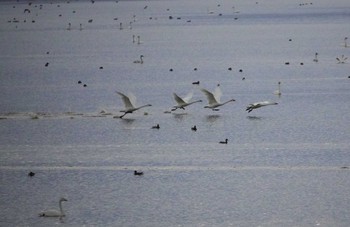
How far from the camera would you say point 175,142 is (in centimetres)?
4647

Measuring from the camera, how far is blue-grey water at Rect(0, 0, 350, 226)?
112 feet

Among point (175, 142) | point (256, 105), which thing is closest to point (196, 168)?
point (175, 142)

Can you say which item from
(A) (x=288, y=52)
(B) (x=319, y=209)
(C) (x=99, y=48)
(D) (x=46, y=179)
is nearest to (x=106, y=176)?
(D) (x=46, y=179)

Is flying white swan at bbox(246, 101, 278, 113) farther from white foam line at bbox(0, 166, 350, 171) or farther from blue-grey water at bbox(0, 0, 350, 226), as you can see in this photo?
white foam line at bbox(0, 166, 350, 171)

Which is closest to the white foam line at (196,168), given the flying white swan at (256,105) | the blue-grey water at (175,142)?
the blue-grey water at (175,142)

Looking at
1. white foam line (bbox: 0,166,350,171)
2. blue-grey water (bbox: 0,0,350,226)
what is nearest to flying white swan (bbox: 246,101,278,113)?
blue-grey water (bbox: 0,0,350,226)

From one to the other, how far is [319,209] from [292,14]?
477ft

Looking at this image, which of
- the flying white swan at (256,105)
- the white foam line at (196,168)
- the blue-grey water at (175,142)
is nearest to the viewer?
the blue-grey water at (175,142)

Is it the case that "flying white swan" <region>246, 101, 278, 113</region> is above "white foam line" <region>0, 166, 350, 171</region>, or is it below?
above

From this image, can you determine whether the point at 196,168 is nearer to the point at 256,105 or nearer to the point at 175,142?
the point at 175,142

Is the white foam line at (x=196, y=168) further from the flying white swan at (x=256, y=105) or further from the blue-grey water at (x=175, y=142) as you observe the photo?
the flying white swan at (x=256, y=105)

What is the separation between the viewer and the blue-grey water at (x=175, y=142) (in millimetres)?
34125

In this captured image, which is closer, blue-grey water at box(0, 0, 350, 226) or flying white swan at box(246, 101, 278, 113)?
blue-grey water at box(0, 0, 350, 226)

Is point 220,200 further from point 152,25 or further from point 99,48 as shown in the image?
point 152,25
